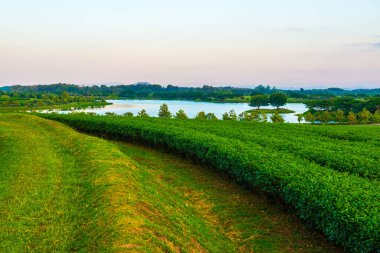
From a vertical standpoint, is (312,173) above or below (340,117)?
above

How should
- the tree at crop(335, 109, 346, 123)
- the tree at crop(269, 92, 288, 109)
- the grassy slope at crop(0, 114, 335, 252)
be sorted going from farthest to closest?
the tree at crop(269, 92, 288, 109), the tree at crop(335, 109, 346, 123), the grassy slope at crop(0, 114, 335, 252)

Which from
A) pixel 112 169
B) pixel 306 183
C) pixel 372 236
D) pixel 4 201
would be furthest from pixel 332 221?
pixel 4 201

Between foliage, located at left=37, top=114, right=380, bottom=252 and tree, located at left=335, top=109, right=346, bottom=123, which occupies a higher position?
foliage, located at left=37, top=114, right=380, bottom=252

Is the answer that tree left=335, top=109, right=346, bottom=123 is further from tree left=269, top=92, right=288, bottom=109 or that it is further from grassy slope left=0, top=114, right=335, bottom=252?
grassy slope left=0, top=114, right=335, bottom=252

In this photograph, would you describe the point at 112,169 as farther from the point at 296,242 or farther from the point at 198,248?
the point at 296,242

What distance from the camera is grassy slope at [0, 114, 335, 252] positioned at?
27.5 ft

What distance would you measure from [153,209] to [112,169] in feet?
13.1

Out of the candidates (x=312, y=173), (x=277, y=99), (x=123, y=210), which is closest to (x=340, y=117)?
(x=277, y=99)

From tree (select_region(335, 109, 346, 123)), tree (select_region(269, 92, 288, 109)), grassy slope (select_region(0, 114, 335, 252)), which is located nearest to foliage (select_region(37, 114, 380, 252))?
grassy slope (select_region(0, 114, 335, 252))

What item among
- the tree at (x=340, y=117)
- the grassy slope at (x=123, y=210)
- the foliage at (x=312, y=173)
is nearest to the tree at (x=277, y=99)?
the tree at (x=340, y=117)

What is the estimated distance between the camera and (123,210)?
9.57 m

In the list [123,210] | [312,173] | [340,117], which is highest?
[312,173]

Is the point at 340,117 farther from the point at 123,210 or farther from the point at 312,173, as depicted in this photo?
the point at 123,210

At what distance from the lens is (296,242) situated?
10.2 metres
